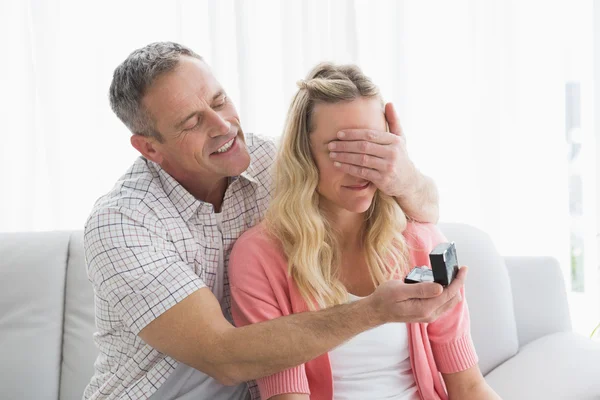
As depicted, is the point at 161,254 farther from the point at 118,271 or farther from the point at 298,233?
the point at 298,233

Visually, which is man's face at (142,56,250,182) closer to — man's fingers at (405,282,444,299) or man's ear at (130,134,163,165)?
man's ear at (130,134,163,165)

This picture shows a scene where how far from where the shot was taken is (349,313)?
1.40 metres

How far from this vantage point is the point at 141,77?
1717 mm

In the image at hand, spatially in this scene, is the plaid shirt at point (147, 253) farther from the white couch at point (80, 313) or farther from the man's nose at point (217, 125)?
the white couch at point (80, 313)

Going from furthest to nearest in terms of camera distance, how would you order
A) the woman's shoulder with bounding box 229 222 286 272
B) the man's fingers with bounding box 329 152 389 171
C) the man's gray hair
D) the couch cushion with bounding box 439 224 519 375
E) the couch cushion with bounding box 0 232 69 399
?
the couch cushion with bounding box 0 232 69 399, the couch cushion with bounding box 439 224 519 375, the man's gray hair, the woman's shoulder with bounding box 229 222 286 272, the man's fingers with bounding box 329 152 389 171

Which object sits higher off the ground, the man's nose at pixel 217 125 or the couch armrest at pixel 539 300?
the man's nose at pixel 217 125

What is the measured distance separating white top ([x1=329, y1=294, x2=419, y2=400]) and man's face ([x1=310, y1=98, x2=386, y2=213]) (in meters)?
0.24

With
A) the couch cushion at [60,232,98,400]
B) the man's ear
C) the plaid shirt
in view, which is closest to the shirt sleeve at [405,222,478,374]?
the plaid shirt

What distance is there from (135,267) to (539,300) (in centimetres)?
123

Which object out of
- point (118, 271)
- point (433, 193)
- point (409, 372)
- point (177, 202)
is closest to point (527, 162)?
point (433, 193)

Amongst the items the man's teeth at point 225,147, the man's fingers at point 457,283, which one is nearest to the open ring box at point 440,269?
the man's fingers at point 457,283

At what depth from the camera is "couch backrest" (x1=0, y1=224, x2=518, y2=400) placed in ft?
6.63

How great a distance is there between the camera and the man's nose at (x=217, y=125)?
1719mm

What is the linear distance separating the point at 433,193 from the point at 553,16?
1290 mm
